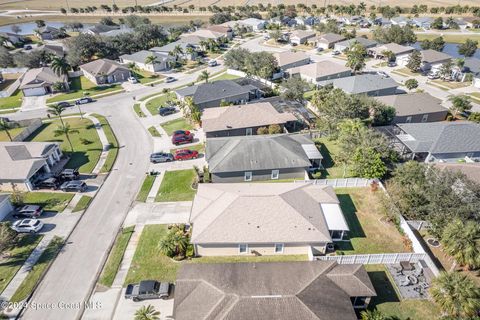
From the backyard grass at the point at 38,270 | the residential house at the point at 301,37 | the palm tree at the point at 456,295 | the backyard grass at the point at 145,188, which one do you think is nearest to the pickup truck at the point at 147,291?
the backyard grass at the point at 38,270

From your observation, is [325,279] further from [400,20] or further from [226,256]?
[400,20]

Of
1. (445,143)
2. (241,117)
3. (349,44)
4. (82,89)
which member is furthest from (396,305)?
(349,44)

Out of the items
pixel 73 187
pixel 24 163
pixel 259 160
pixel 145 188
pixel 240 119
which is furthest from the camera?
pixel 240 119

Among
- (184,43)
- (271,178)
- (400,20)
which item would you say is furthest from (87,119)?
(400,20)

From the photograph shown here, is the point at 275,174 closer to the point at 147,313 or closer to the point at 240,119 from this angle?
the point at 240,119

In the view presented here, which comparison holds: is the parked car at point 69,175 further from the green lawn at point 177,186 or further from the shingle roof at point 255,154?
the shingle roof at point 255,154

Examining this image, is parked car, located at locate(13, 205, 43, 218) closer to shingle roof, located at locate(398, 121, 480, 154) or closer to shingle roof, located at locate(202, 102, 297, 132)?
shingle roof, located at locate(202, 102, 297, 132)
